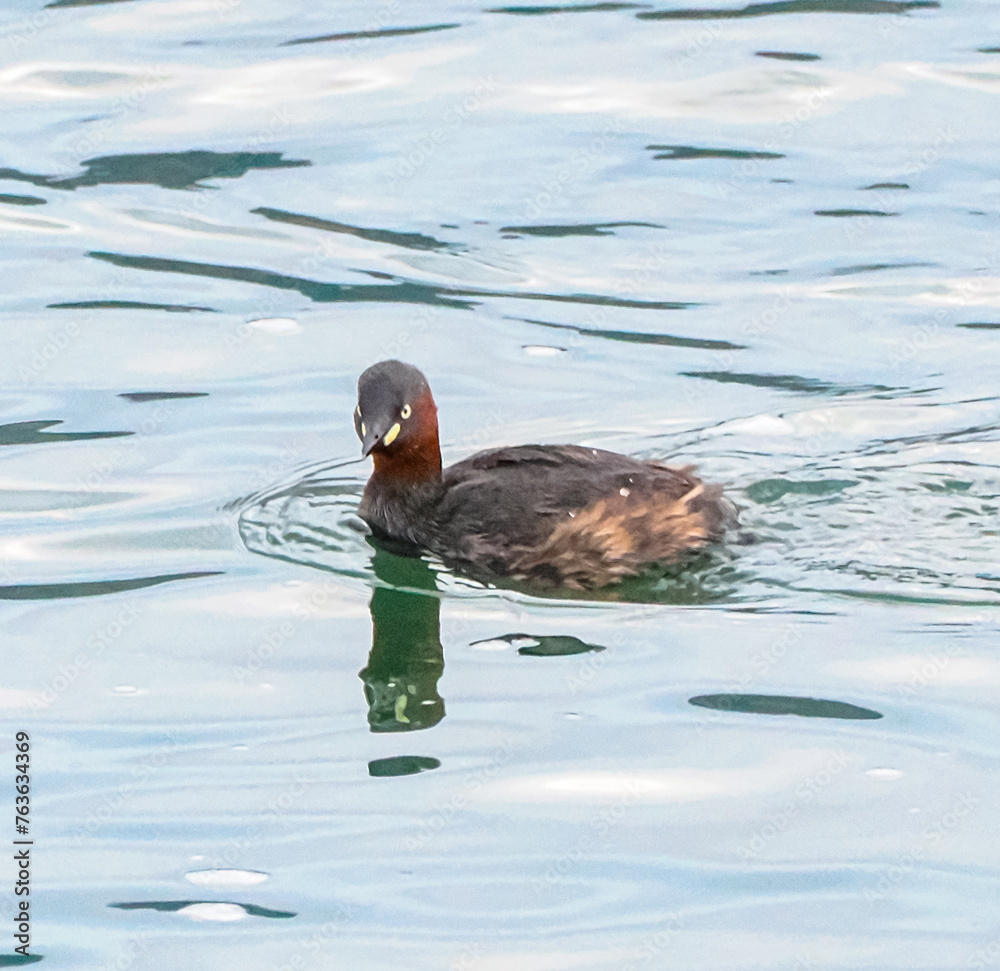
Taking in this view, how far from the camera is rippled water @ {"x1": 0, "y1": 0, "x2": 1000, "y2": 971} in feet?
18.7

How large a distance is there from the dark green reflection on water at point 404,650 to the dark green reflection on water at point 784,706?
96 cm

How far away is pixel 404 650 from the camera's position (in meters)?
7.25

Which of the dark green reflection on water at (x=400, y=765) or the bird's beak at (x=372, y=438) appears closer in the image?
the dark green reflection on water at (x=400, y=765)

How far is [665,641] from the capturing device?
7164 millimetres

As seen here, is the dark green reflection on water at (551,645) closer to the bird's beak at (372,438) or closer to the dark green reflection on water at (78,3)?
the bird's beak at (372,438)

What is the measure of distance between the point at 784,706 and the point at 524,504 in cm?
155

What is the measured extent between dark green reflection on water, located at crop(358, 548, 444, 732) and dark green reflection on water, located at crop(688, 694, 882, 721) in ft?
3.13

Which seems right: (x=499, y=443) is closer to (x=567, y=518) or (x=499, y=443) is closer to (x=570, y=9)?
(x=567, y=518)

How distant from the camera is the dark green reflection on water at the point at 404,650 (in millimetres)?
6730

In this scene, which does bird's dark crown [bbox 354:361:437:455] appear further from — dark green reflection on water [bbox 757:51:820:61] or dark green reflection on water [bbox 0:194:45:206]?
dark green reflection on water [bbox 757:51:820:61]

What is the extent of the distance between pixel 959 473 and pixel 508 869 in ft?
12.1

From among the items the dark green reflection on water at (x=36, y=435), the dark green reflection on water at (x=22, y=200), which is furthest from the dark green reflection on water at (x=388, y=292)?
the dark green reflection on water at (x=36, y=435)

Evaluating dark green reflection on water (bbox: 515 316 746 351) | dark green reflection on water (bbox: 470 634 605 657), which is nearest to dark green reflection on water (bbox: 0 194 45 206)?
dark green reflection on water (bbox: 515 316 746 351)

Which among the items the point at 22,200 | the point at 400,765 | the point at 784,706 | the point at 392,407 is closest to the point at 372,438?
the point at 392,407
